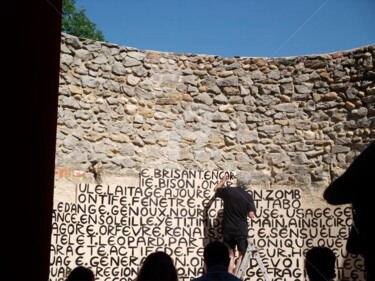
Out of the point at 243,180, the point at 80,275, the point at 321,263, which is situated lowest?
the point at 80,275

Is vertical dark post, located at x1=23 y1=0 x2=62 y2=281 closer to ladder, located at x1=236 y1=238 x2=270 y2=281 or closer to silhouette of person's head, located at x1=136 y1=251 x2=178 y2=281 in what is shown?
silhouette of person's head, located at x1=136 y1=251 x2=178 y2=281

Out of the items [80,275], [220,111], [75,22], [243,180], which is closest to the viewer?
[80,275]

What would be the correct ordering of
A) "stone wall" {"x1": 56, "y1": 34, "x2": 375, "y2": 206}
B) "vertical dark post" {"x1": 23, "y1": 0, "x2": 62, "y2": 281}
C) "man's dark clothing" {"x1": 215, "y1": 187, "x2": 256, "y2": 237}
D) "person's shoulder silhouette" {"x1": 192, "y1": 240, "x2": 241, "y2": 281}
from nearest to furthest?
"vertical dark post" {"x1": 23, "y1": 0, "x2": 62, "y2": 281} → "person's shoulder silhouette" {"x1": 192, "y1": 240, "x2": 241, "y2": 281} → "man's dark clothing" {"x1": 215, "y1": 187, "x2": 256, "y2": 237} → "stone wall" {"x1": 56, "y1": 34, "x2": 375, "y2": 206}

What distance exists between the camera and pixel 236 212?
6508 millimetres

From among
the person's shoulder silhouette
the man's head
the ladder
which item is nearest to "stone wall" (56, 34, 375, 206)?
the man's head

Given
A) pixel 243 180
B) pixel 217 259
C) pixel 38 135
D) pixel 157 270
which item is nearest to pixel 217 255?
pixel 217 259

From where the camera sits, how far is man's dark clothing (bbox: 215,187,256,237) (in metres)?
6.48

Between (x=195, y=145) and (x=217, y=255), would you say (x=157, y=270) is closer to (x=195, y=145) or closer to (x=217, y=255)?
(x=217, y=255)

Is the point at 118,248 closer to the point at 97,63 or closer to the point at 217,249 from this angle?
the point at 97,63

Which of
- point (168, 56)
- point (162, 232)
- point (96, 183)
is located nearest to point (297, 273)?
point (162, 232)

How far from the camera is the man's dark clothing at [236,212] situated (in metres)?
6.48

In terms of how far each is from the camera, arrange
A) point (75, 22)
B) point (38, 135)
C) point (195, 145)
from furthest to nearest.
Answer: point (75, 22) < point (195, 145) < point (38, 135)

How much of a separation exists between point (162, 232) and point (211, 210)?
766 millimetres

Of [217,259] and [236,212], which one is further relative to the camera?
[236,212]
